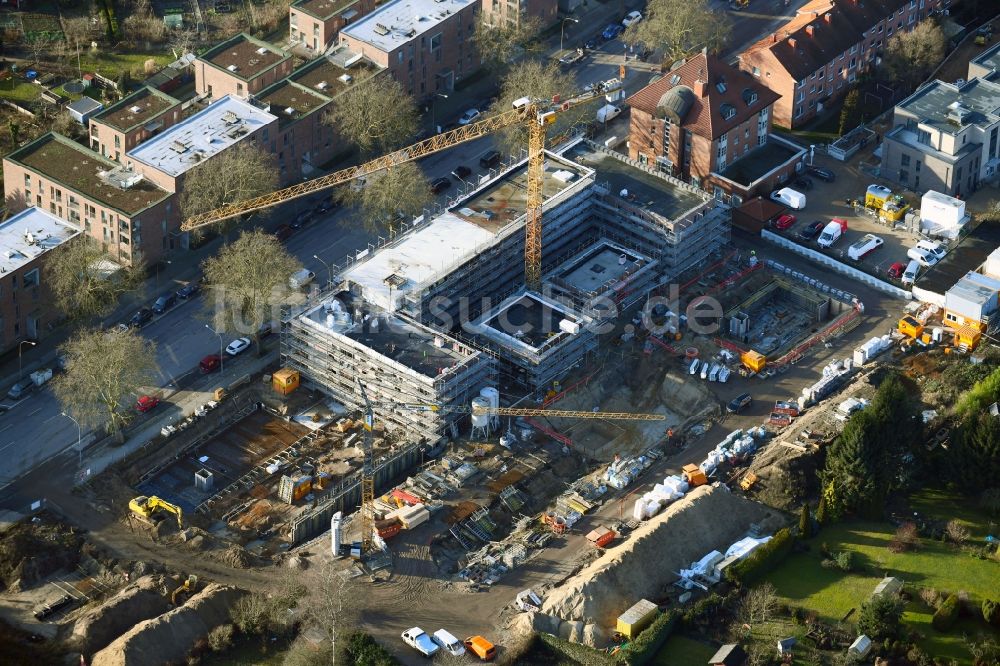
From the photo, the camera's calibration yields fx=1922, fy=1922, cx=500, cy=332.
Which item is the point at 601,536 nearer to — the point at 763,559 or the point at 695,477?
the point at 695,477

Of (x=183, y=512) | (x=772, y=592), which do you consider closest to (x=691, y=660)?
(x=772, y=592)

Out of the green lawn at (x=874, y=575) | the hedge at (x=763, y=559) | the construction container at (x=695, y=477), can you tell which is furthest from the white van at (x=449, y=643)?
the construction container at (x=695, y=477)

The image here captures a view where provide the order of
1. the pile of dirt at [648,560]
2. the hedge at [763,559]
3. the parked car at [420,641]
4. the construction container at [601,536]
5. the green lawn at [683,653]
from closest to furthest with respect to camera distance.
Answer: the green lawn at [683,653]
the parked car at [420,641]
the pile of dirt at [648,560]
the hedge at [763,559]
the construction container at [601,536]

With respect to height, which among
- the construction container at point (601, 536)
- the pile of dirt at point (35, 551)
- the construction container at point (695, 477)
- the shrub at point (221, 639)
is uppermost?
the construction container at point (695, 477)

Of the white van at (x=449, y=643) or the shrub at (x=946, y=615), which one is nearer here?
the white van at (x=449, y=643)

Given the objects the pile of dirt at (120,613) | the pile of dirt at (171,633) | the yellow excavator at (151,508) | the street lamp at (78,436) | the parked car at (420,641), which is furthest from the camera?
the street lamp at (78,436)

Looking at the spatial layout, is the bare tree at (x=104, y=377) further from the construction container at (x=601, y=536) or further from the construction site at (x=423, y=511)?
the construction container at (x=601, y=536)
